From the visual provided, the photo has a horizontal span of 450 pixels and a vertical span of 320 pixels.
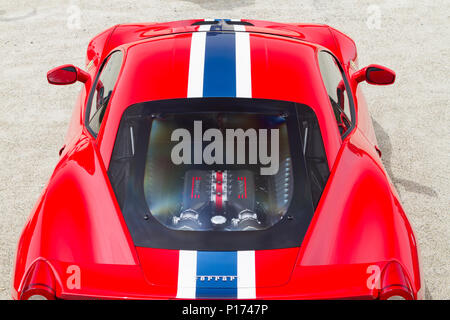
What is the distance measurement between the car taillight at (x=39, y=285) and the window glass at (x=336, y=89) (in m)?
1.75

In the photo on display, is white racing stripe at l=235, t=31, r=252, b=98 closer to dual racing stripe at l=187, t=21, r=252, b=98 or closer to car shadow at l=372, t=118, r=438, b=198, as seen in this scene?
dual racing stripe at l=187, t=21, r=252, b=98

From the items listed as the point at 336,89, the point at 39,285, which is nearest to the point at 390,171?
the point at 336,89

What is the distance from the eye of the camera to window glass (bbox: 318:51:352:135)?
135 inches

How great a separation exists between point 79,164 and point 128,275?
2.65ft

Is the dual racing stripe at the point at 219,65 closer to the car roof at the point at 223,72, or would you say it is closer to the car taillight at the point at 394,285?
the car roof at the point at 223,72

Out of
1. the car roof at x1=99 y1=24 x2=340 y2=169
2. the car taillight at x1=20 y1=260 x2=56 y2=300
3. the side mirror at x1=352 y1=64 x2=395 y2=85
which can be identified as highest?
the side mirror at x1=352 y1=64 x2=395 y2=85

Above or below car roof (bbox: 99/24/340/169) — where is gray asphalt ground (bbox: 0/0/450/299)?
above

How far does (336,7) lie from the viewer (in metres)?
7.66

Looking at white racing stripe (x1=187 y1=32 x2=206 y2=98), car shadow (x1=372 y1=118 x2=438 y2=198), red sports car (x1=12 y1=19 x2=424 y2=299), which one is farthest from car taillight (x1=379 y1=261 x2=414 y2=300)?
car shadow (x1=372 y1=118 x2=438 y2=198)

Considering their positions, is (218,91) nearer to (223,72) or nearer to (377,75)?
(223,72)

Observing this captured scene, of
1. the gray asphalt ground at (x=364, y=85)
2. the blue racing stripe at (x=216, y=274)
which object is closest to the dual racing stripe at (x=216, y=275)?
the blue racing stripe at (x=216, y=274)

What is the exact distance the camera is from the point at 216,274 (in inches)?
92.7

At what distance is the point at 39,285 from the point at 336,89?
2.10 meters

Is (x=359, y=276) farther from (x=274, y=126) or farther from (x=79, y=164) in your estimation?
(x=79, y=164)
